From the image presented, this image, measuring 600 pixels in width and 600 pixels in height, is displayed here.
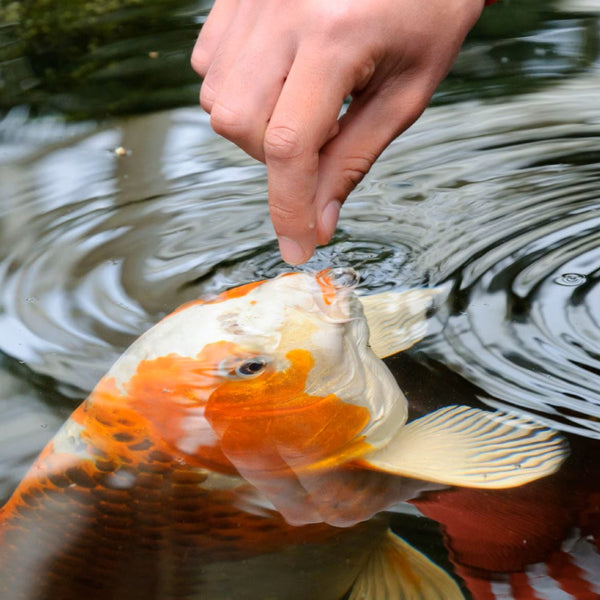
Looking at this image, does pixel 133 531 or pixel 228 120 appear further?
pixel 133 531

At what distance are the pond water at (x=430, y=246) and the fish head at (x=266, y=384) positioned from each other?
0.11 metres

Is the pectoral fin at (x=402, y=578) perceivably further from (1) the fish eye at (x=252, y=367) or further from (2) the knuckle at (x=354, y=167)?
(2) the knuckle at (x=354, y=167)

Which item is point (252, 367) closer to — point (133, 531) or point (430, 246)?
point (133, 531)

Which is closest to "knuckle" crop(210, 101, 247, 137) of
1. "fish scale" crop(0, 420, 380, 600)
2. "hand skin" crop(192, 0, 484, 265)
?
"hand skin" crop(192, 0, 484, 265)

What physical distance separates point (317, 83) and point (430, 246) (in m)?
0.76

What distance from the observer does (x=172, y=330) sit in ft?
4.24

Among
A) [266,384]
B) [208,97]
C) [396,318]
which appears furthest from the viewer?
[396,318]

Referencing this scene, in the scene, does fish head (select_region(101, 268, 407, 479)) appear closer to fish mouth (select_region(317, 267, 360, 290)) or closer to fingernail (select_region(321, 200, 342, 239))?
fish mouth (select_region(317, 267, 360, 290))

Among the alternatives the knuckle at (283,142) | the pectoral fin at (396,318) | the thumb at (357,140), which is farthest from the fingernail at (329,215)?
the pectoral fin at (396,318)

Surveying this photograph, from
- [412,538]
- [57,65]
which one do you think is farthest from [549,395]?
[57,65]

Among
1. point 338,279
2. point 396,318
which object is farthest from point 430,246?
point 338,279

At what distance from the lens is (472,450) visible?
120 cm

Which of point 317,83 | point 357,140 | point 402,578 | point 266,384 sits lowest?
point 402,578

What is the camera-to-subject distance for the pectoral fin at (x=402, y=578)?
1.05 m
